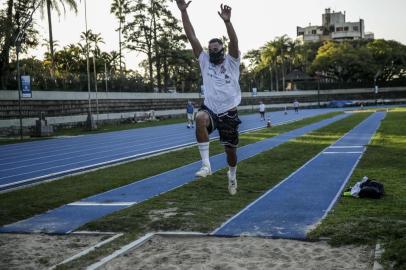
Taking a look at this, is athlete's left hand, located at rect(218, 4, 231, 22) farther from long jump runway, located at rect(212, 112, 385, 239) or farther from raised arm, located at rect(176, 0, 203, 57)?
long jump runway, located at rect(212, 112, 385, 239)

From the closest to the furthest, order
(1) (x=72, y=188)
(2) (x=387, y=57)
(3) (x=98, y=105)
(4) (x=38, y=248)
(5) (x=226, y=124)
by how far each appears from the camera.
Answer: (4) (x=38, y=248), (5) (x=226, y=124), (1) (x=72, y=188), (3) (x=98, y=105), (2) (x=387, y=57)

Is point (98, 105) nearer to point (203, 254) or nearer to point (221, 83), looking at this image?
point (221, 83)

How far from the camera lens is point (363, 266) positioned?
3.86 m

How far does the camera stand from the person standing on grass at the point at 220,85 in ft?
20.9

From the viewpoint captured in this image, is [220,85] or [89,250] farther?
[220,85]

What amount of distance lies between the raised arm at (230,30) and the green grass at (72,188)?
3201 mm

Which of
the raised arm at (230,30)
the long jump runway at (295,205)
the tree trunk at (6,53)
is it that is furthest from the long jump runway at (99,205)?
the tree trunk at (6,53)

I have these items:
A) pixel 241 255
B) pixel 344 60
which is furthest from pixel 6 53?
pixel 344 60

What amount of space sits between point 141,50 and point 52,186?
170 feet

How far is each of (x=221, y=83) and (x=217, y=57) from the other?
13.3 inches

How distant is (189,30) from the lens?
22.4 ft

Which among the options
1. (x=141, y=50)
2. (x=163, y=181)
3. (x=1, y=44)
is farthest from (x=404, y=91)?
(x=163, y=181)

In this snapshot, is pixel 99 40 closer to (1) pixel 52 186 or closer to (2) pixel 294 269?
(1) pixel 52 186

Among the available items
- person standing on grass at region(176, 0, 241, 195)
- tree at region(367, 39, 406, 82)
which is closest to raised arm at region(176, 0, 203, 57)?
person standing on grass at region(176, 0, 241, 195)
